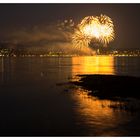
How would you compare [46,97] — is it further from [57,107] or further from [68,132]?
[68,132]

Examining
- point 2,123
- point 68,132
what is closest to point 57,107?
point 2,123

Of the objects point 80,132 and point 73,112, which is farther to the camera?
point 73,112

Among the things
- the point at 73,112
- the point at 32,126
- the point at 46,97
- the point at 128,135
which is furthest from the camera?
the point at 46,97

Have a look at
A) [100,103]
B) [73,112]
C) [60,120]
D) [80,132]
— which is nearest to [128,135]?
[80,132]

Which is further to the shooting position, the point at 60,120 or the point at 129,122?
the point at 60,120

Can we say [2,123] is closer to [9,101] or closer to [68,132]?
[68,132]

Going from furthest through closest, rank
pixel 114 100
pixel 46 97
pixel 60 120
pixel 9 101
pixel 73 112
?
pixel 46 97 < pixel 9 101 < pixel 114 100 < pixel 73 112 < pixel 60 120

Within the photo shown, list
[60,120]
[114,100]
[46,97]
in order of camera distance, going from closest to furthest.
A: [60,120] < [114,100] < [46,97]

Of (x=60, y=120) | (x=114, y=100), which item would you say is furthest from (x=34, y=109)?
(x=114, y=100)

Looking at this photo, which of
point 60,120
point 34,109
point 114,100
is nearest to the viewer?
point 60,120
